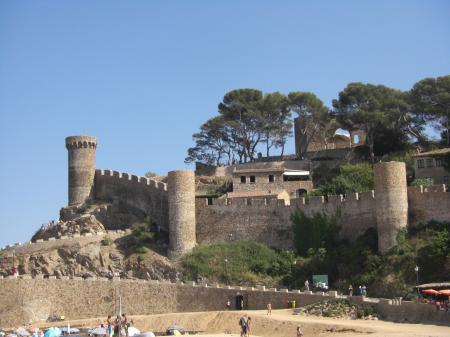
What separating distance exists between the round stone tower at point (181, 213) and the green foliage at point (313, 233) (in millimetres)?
6107

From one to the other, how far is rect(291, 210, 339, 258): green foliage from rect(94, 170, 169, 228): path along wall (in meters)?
8.84

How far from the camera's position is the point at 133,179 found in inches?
2099

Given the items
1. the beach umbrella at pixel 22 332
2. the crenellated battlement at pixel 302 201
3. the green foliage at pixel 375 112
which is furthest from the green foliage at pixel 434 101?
the beach umbrella at pixel 22 332

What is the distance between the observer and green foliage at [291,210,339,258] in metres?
44.1

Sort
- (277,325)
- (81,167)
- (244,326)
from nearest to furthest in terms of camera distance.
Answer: (244,326), (277,325), (81,167)

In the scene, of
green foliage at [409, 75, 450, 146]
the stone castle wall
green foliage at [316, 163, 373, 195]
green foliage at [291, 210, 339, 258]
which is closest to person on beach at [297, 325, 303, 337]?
the stone castle wall

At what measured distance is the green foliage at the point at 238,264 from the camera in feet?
143

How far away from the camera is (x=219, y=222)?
4762cm

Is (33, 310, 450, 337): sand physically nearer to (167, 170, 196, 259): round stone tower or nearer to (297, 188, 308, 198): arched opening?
(167, 170, 196, 259): round stone tower

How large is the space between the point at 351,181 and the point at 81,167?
62.5 ft

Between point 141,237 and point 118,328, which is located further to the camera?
point 141,237

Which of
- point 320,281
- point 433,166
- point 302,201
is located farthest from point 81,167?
point 433,166

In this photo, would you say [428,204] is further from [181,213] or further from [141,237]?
[141,237]

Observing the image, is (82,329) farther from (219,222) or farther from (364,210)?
(364,210)
